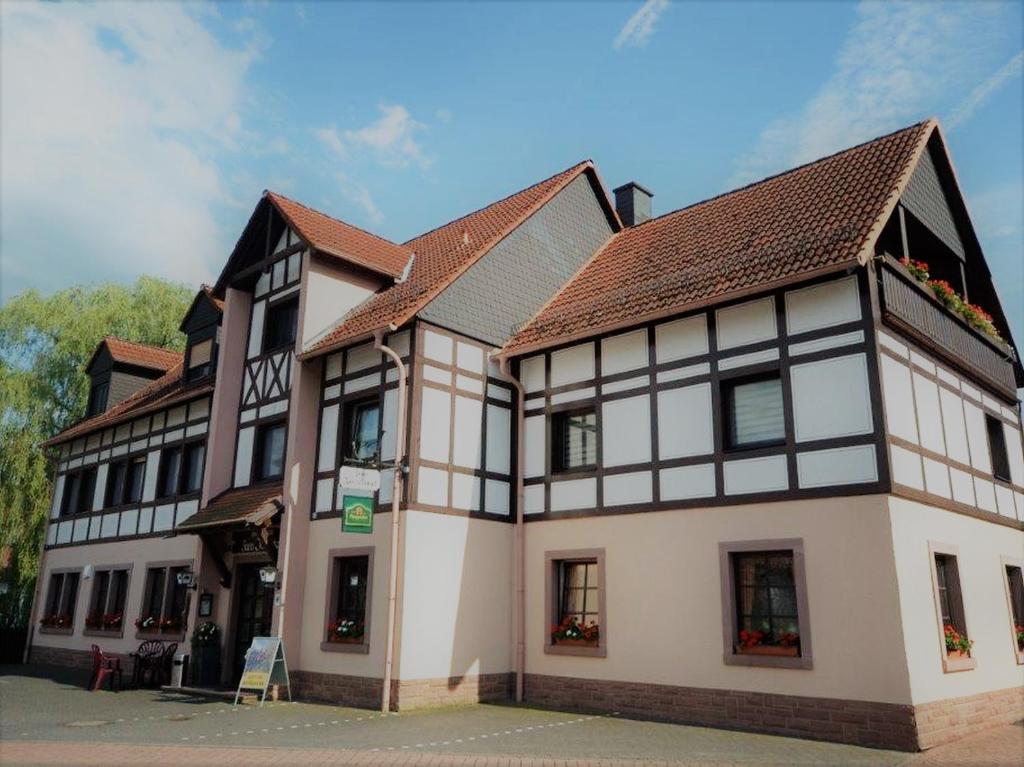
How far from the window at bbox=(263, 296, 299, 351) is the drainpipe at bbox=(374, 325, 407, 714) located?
343cm

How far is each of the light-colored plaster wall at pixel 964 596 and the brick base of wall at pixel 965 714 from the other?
110 millimetres

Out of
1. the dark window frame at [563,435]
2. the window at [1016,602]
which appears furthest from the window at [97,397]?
the window at [1016,602]

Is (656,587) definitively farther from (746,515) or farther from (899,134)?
(899,134)

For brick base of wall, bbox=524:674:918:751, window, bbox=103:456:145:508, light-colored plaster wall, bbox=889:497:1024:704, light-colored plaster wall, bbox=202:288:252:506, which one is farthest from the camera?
window, bbox=103:456:145:508

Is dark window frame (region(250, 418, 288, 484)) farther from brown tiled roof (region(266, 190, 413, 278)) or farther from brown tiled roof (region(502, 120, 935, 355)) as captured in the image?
brown tiled roof (region(502, 120, 935, 355))

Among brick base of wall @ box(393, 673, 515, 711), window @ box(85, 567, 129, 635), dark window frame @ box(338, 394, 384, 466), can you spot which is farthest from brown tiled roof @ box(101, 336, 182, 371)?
brick base of wall @ box(393, 673, 515, 711)

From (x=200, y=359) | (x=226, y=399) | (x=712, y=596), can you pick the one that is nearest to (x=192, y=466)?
(x=200, y=359)

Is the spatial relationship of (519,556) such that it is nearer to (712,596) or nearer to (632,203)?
(712,596)

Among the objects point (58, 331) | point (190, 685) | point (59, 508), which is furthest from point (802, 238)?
point (58, 331)

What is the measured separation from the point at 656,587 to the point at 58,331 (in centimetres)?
2261

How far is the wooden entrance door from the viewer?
16.2 meters

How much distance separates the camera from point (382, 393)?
1488 centimetres

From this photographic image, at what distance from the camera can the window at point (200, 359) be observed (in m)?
20.4

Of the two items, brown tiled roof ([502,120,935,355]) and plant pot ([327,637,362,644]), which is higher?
brown tiled roof ([502,120,935,355])
